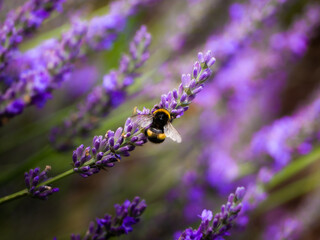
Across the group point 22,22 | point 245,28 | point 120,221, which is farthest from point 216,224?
point 245,28

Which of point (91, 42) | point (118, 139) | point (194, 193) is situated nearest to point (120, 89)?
point (91, 42)

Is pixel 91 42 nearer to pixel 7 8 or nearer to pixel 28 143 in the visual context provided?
pixel 7 8

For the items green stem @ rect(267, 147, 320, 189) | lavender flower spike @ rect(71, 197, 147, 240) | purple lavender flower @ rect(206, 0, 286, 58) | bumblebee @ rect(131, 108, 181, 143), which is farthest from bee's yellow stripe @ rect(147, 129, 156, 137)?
green stem @ rect(267, 147, 320, 189)

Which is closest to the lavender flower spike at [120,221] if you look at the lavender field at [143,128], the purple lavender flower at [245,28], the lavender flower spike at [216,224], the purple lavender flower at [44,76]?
the lavender field at [143,128]

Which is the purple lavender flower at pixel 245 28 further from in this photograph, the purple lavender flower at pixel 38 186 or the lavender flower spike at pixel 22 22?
the purple lavender flower at pixel 38 186

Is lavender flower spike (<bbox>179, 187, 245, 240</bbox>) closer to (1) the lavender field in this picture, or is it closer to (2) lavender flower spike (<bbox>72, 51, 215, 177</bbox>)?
(1) the lavender field

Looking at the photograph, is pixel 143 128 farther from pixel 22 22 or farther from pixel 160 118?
pixel 22 22
